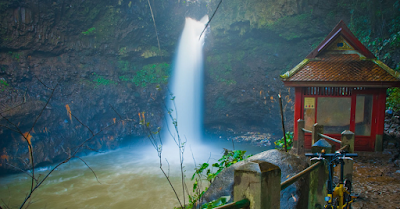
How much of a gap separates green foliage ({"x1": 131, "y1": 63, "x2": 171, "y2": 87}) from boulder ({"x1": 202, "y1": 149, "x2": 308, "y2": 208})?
46.2 feet

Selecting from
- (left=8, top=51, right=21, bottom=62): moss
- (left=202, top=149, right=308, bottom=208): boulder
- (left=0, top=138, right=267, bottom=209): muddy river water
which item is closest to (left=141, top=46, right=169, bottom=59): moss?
(left=8, top=51, right=21, bottom=62): moss

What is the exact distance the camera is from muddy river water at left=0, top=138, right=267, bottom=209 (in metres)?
8.03

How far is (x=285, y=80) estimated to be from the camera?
23.9ft

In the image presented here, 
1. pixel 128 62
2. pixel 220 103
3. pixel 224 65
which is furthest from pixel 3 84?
pixel 224 65

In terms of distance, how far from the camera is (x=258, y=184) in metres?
1.40

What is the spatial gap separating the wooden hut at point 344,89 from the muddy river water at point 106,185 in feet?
13.2

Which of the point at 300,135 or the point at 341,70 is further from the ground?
the point at 341,70

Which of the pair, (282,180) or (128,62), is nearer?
(282,180)

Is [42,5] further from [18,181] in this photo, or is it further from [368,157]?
[368,157]

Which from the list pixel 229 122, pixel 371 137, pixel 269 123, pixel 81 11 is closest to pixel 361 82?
pixel 371 137

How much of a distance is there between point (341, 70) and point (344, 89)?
0.66m

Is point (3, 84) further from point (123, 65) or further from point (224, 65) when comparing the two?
point (224, 65)

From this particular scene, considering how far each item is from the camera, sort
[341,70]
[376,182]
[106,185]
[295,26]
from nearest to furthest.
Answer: [376,182]
[341,70]
[106,185]
[295,26]

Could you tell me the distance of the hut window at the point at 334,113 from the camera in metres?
7.34
